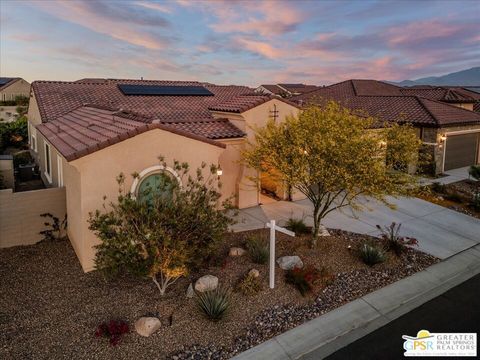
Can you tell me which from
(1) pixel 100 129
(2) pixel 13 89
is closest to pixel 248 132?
(1) pixel 100 129

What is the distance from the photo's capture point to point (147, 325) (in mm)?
7672

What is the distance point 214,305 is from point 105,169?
4.91 meters

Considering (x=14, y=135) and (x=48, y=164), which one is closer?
(x=48, y=164)

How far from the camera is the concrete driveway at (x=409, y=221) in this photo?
514 inches

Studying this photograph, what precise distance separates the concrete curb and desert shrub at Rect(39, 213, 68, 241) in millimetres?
8657

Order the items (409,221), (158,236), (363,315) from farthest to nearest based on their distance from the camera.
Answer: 1. (409,221)
2. (363,315)
3. (158,236)

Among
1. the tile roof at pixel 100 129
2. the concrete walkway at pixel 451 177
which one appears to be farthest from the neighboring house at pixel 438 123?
→ the tile roof at pixel 100 129

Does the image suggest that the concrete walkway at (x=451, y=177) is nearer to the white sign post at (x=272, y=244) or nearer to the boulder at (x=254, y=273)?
the white sign post at (x=272, y=244)

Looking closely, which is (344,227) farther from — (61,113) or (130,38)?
(130,38)

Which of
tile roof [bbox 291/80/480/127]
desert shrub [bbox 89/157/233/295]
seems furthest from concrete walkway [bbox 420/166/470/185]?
desert shrub [bbox 89/157/233/295]

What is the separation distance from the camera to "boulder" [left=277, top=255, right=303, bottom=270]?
10492 millimetres

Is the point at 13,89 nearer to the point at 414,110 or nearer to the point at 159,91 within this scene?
the point at 159,91

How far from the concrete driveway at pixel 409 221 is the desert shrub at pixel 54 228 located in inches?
244

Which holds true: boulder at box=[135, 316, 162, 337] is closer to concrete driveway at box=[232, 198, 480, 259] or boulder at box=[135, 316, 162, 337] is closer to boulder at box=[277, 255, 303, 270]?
boulder at box=[277, 255, 303, 270]
